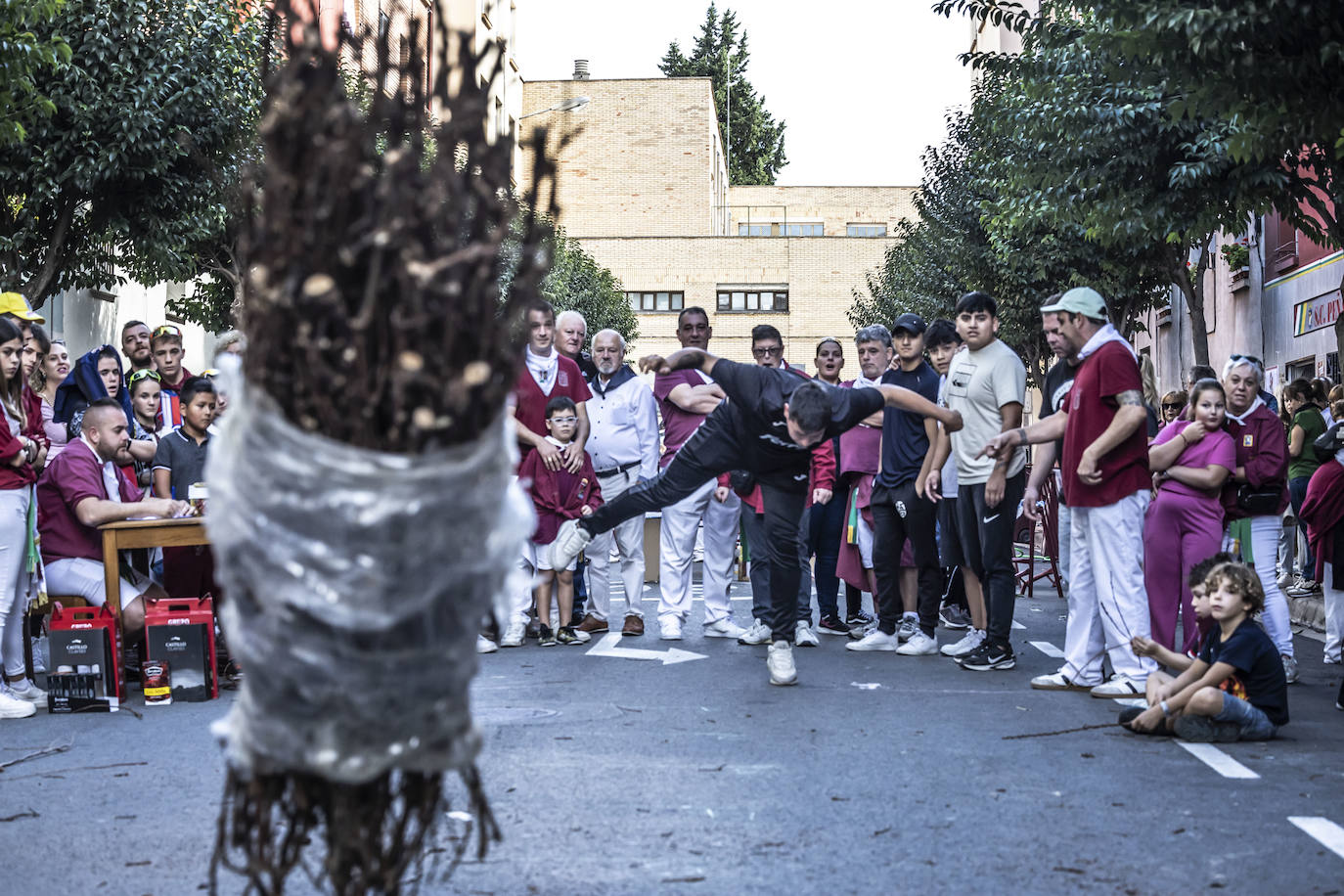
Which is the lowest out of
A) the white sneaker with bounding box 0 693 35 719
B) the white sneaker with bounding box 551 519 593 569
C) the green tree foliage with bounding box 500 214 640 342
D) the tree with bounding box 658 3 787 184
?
the white sneaker with bounding box 0 693 35 719

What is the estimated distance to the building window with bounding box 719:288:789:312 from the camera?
188 ft

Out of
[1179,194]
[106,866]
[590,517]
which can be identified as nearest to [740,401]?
[590,517]

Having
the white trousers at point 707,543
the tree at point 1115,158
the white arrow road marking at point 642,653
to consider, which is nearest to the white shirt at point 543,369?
Answer: the white trousers at point 707,543

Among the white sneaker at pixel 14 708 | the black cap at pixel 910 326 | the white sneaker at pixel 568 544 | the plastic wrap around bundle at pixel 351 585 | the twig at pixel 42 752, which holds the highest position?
the black cap at pixel 910 326

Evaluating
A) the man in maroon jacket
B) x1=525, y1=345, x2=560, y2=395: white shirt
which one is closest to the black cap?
the man in maroon jacket

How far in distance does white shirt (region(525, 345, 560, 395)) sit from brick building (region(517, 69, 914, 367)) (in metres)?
36.3

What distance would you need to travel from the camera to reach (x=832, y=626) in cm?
1134

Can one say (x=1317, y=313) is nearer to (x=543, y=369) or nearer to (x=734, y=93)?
(x=543, y=369)

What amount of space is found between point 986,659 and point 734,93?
80.1m

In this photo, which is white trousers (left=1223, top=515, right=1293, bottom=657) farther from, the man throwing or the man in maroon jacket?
the man throwing

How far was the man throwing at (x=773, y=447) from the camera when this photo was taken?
7.96 metres

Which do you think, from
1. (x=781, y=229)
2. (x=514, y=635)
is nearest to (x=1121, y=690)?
(x=514, y=635)

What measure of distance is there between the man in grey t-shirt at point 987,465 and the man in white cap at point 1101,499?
2.16 ft

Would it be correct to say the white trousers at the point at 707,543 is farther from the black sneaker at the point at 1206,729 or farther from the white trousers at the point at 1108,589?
the black sneaker at the point at 1206,729
